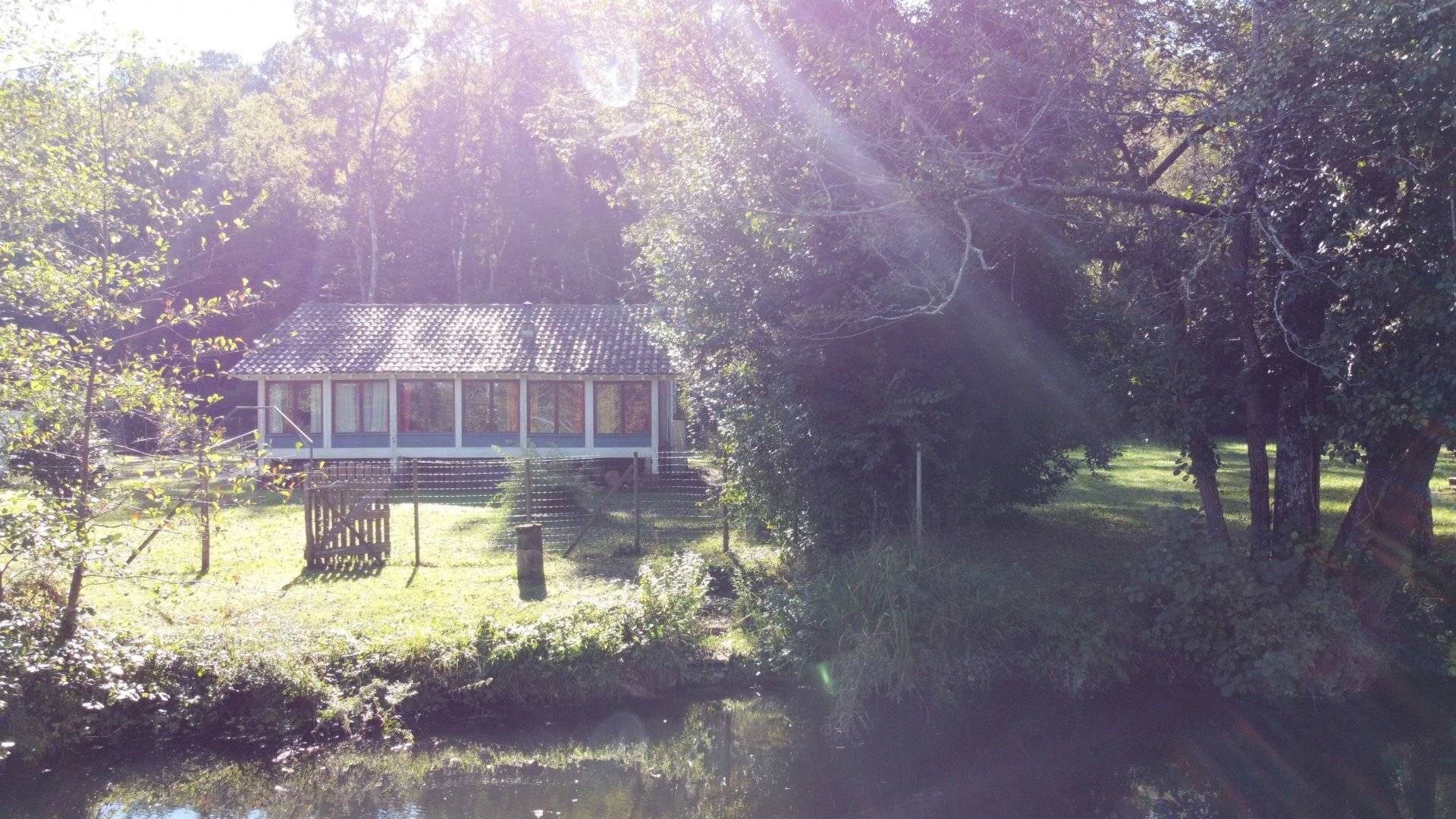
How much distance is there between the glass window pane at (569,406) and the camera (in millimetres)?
25422

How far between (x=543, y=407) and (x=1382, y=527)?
1840 cm

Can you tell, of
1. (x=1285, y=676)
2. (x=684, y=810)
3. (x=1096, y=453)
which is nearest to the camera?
(x=684, y=810)

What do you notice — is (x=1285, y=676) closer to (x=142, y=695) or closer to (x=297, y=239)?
(x=142, y=695)

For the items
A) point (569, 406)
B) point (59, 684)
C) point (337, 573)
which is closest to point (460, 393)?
point (569, 406)

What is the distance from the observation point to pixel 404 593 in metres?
11.9

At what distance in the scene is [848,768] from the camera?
8.88 m

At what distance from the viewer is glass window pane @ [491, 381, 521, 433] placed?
83.6 ft

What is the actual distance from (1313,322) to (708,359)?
671 cm

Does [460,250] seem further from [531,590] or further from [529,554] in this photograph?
[531,590]

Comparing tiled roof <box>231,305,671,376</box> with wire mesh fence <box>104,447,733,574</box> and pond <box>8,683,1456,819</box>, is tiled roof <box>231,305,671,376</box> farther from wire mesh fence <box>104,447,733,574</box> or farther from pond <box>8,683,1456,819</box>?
pond <box>8,683,1456,819</box>

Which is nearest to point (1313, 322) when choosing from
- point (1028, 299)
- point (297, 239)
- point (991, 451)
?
point (1028, 299)

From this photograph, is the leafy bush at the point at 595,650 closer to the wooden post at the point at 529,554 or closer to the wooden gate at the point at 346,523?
the wooden post at the point at 529,554

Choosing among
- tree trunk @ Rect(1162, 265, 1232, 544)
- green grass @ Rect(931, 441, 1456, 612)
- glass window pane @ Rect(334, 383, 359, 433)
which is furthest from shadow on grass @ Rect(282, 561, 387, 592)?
glass window pane @ Rect(334, 383, 359, 433)

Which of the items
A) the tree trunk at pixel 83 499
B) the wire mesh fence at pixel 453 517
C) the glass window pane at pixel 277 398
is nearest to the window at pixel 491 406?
the glass window pane at pixel 277 398
